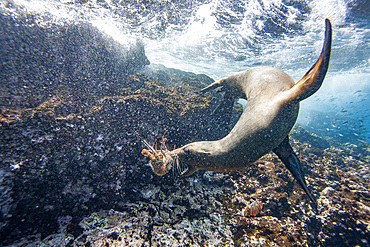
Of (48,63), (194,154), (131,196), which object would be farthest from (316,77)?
(48,63)

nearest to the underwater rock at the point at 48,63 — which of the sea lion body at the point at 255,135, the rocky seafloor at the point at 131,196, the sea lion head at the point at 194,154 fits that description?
the rocky seafloor at the point at 131,196

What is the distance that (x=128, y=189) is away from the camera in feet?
10.6

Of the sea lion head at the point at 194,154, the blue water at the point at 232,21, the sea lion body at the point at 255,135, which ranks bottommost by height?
the sea lion head at the point at 194,154

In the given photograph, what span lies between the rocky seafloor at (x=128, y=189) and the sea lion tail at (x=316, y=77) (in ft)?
8.18

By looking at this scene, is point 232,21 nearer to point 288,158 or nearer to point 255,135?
point 288,158

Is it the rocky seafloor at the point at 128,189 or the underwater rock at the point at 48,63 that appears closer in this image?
the rocky seafloor at the point at 128,189

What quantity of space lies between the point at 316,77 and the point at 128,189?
13.2ft

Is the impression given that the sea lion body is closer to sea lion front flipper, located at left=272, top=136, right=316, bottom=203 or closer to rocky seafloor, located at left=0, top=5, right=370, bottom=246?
sea lion front flipper, located at left=272, top=136, right=316, bottom=203

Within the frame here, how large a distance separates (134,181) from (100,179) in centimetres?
80

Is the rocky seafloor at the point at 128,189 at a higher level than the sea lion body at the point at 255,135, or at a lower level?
lower

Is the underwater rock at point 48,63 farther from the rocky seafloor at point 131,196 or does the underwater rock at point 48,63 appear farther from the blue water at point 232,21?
the rocky seafloor at point 131,196

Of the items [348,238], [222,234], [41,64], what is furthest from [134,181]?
[41,64]

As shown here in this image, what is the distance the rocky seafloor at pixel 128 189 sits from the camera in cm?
240

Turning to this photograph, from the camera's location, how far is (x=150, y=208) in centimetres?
286
